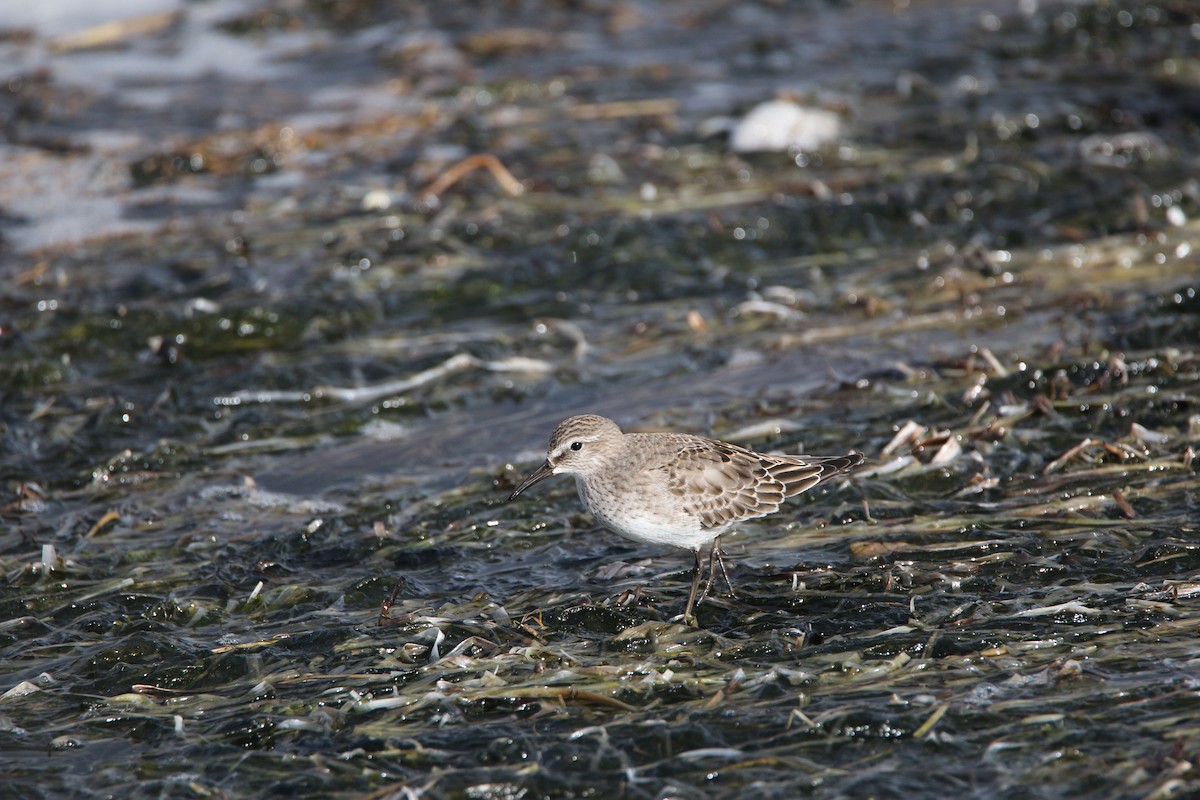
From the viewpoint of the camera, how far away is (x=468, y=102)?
431 inches

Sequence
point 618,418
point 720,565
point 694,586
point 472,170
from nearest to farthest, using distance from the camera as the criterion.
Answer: point 694,586, point 720,565, point 618,418, point 472,170

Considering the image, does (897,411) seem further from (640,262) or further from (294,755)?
(294,755)

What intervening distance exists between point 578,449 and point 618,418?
1364mm

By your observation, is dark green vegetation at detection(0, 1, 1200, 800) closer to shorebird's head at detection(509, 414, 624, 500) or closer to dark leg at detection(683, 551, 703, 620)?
dark leg at detection(683, 551, 703, 620)

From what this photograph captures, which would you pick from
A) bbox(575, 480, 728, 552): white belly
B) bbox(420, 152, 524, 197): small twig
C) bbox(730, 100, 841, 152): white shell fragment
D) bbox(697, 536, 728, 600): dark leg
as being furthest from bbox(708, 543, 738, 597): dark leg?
bbox(730, 100, 841, 152): white shell fragment

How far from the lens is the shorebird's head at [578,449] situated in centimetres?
543

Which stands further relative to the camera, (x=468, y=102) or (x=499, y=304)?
(x=468, y=102)

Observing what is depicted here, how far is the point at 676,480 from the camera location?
527 centimetres

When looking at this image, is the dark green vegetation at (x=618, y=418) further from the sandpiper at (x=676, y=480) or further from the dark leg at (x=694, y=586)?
the sandpiper at (x=676, y=480)

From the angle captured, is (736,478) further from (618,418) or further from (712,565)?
(618,418)

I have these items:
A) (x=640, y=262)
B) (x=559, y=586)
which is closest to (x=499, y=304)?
(x=640, y=262)

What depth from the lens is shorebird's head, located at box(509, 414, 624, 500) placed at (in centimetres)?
543

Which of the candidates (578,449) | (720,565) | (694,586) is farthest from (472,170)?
(694,586)

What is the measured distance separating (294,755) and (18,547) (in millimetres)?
2235
